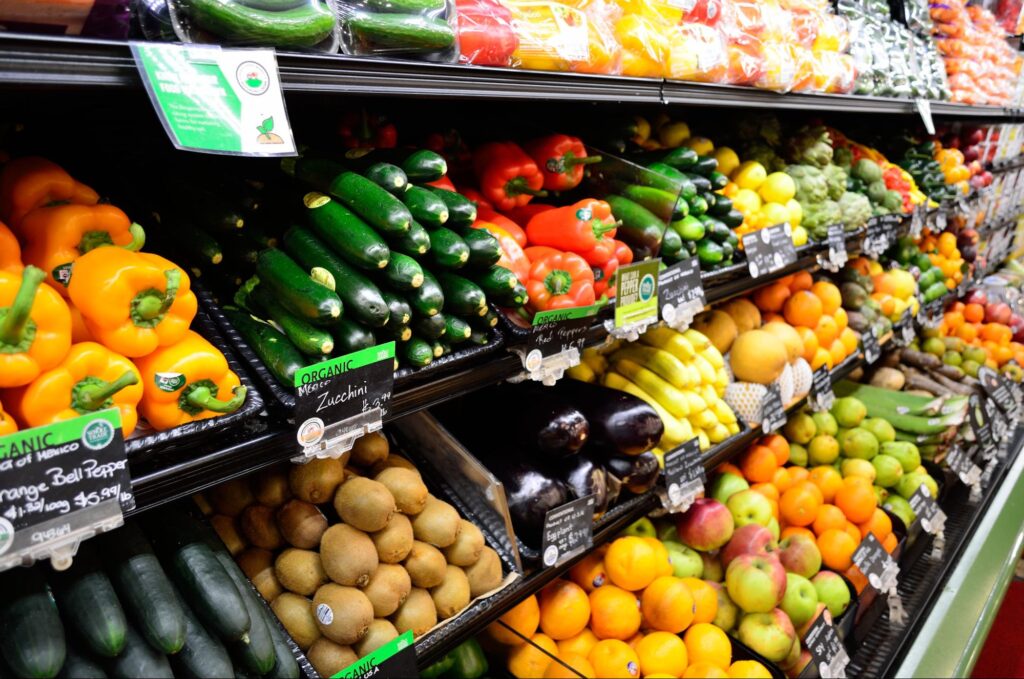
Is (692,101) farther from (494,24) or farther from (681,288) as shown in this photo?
(494,24)

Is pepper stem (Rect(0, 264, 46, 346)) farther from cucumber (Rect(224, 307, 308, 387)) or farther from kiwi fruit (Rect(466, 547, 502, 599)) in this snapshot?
kiwi fruit (Rect(466, 547, 502, 599))

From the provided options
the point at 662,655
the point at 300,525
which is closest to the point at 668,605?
the point at 662,655

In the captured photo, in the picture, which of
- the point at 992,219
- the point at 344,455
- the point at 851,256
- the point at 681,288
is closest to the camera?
the point at 344,455

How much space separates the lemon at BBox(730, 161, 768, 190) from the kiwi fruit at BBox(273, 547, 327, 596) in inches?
76.4

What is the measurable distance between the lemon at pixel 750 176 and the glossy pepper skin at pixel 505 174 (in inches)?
43.5

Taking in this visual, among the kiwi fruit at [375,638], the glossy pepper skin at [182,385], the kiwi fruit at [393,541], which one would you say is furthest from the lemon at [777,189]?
the glossy pepper skin at [182,385]

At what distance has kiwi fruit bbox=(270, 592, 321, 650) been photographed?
1.15 m

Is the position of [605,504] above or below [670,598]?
above

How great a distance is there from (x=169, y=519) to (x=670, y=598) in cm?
114

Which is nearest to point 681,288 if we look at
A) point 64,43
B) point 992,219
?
point 64,43

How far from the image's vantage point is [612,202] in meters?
1.84

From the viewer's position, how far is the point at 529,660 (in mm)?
1623

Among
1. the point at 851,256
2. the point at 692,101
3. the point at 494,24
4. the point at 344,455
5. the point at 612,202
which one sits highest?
the point at 494,24

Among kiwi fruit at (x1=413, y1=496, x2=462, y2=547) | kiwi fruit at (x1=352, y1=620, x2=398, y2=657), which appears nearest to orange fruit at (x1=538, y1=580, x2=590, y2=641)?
kiwi fruit at (x1=413, y1=496, x2=462, y2=547)
